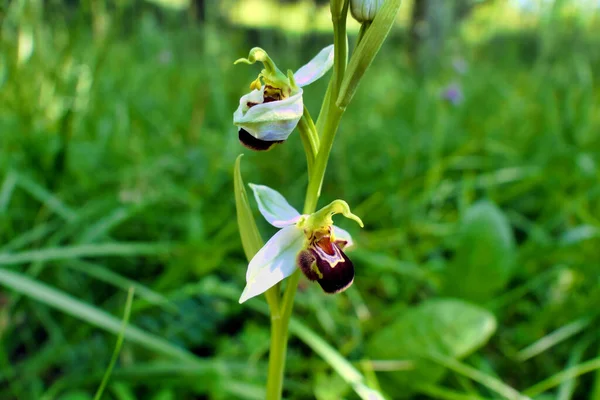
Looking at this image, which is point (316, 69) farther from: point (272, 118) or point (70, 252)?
point (70, 252)

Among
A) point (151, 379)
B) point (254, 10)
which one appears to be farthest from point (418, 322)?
point (254, 10)

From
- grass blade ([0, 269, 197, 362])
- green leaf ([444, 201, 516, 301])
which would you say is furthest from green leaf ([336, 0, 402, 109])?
green leaf ([444, 201, 516, 301])

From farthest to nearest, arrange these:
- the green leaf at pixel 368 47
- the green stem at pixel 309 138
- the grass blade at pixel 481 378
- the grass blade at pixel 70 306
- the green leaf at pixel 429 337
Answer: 1. the green leaf at pixel 429 337
2. the grass blade at pixel 481 378
3. the grass blade at pixel 70 306
4. the green stem at pixel 309 138
5. the green leaf at pixel 368 47

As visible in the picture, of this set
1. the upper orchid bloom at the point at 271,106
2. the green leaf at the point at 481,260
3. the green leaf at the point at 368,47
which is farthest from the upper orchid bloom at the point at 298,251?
the green leaf at the point at 481,260

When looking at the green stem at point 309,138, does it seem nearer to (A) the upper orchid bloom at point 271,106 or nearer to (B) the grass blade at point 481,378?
(A) the upper orchid bloom at point 271,106

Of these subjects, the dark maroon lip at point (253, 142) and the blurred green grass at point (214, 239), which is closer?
the dark maroon lip at point (253, 142)
